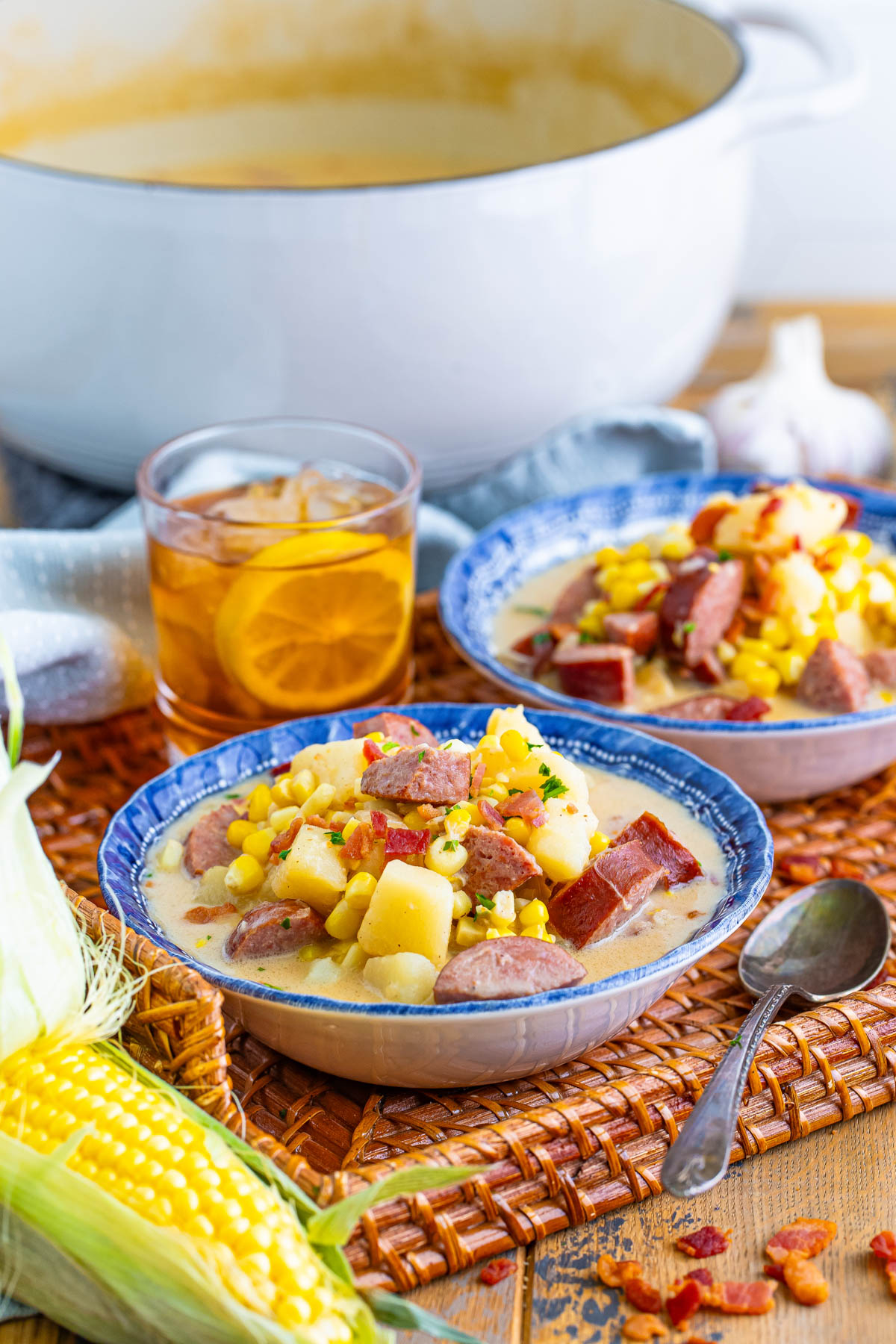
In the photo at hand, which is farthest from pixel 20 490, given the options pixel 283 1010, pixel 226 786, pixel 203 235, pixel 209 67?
pixel 283 1010

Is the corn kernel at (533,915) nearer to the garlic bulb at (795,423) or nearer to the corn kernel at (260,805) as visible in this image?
the corn kernel at (260,805)

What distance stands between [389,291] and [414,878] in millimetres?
1572

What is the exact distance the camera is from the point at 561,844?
1.87 meters

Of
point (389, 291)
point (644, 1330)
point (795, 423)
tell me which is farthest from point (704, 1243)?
point (795, 423)

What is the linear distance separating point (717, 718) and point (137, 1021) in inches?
47.1

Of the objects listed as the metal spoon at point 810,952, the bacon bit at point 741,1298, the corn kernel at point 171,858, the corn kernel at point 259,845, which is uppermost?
the corn kernel at point 259,845

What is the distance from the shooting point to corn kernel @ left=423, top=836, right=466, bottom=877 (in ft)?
6.02

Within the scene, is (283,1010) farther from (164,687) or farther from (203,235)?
(203,235)

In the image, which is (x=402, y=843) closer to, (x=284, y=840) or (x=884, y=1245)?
(x=284, y=840)

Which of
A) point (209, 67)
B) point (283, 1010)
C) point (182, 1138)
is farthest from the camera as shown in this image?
point (209, 67)

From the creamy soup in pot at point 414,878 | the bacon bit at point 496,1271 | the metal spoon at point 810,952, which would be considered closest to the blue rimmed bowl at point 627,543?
the metal spoon at point 810,952

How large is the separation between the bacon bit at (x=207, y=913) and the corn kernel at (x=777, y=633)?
1.15 metres

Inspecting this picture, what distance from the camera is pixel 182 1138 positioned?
1545 mm

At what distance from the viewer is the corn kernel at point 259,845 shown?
6.52ft
